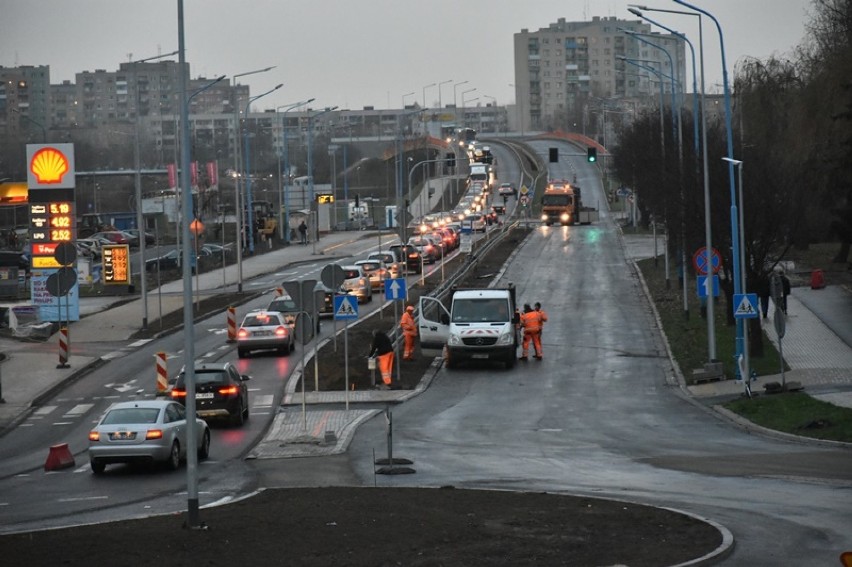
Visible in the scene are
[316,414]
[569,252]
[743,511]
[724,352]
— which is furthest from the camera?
[569,252]

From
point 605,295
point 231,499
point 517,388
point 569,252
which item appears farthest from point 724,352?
point 569,252

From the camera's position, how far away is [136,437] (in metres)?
23.2

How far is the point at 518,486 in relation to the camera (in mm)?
20328

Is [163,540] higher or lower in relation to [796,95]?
lower

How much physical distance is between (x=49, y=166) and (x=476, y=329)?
64.2 feet

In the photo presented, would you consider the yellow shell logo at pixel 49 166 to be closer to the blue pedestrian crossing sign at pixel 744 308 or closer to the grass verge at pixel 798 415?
the blue pedestrian crossing sign at pixel 744 308

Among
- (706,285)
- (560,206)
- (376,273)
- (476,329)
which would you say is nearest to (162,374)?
(476,329)

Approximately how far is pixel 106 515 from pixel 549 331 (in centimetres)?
3051

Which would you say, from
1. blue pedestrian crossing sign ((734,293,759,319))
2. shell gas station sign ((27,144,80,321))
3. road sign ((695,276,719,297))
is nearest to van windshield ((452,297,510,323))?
road sign ((695,276,719,297))

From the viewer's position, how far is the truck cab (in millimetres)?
38844

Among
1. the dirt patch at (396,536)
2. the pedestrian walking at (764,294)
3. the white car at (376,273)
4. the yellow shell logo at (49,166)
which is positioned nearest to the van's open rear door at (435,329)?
the pedestrian walking at (764,294)

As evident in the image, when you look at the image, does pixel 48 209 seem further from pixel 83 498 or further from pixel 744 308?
pixel 83 498

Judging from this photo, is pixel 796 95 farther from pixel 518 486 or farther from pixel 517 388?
pixel 518 486

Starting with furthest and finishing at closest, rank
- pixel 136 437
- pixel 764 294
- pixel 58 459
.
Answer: pixel 764 294 → pixel 58 459 → pixel 136 437
